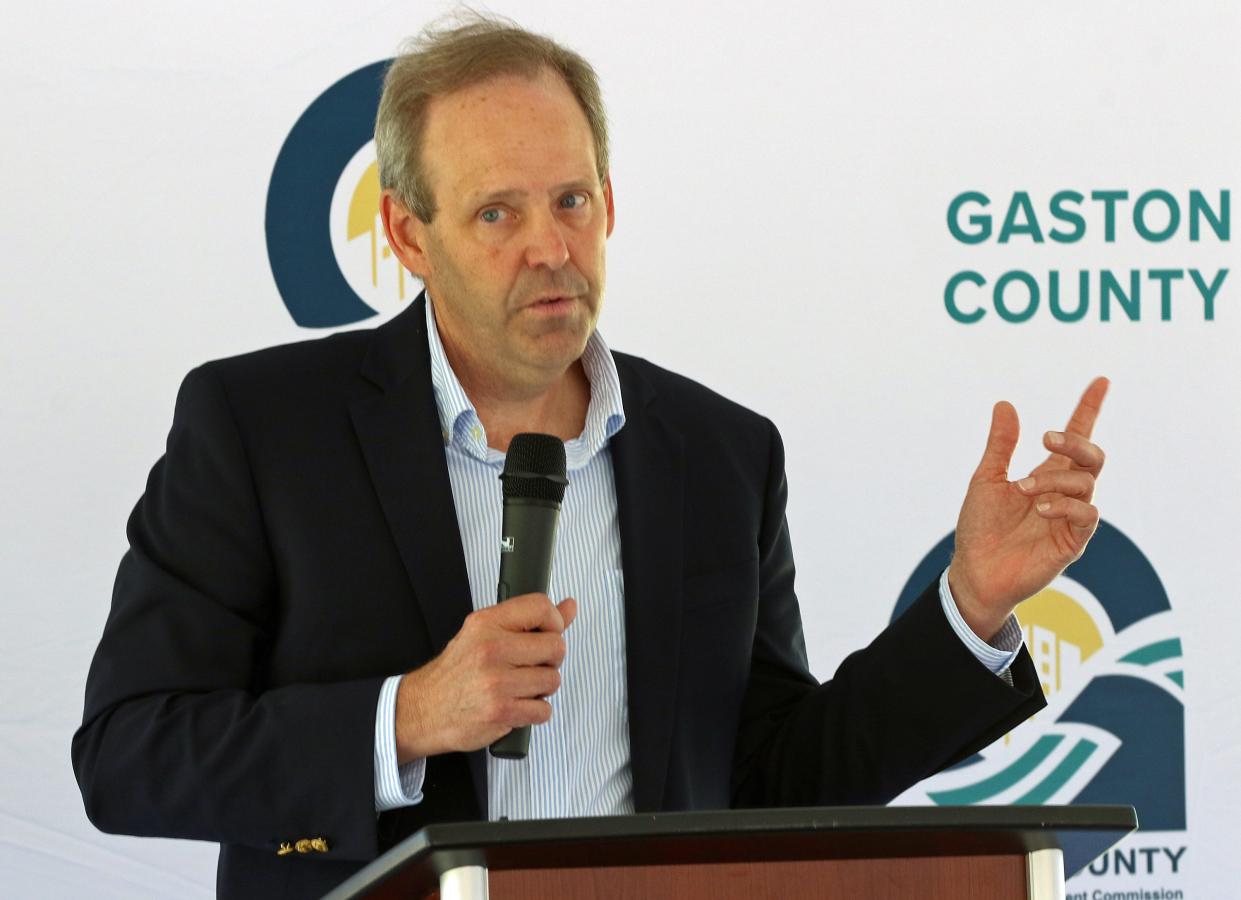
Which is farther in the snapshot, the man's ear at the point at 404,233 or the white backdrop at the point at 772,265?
the white backdrop at the point at 772,265

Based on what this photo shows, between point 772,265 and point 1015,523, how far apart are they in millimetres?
1337

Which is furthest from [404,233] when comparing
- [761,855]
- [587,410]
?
[761,855]

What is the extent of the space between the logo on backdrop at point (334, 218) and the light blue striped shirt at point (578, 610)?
0.97 metres

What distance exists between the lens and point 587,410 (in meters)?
2.28

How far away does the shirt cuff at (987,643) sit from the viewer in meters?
2.02

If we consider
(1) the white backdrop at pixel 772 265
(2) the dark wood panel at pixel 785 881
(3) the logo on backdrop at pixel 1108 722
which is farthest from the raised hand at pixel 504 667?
(3) the logo on backdrop at pixel 1108 722

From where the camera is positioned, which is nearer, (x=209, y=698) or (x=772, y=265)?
(x=209, y=698)

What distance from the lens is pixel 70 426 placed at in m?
3.01

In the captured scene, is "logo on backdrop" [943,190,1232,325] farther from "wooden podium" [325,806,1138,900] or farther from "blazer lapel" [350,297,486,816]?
"wooden podium" [325,806,1138,900]

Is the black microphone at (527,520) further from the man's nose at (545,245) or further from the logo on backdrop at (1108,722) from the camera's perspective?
the logo on backdrop at (1108,722)

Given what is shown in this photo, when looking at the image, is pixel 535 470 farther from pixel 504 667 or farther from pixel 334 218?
pixel 334 218

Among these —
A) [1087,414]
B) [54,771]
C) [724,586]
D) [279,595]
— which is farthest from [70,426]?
[1087,414]

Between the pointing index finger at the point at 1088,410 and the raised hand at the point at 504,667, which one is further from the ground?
the pointing index finger at the point at 1088,410

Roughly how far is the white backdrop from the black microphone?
146 cm
